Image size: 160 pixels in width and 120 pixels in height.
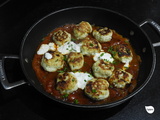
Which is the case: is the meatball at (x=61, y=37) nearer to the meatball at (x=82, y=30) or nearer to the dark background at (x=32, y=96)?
the meatball at (x=82, y=30)

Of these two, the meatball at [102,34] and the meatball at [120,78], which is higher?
the meatball at [102,34]

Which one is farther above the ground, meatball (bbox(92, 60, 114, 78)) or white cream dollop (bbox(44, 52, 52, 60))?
white cream dollop (bbox(44, 52, 52, 60))

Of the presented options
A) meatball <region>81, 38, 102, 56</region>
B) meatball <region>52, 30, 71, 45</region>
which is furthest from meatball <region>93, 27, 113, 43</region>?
meatball <region>52, 30, 71, 45</region>

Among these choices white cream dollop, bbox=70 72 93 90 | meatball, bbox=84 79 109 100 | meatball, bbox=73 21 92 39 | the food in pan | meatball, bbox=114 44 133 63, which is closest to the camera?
meatball, bbox=84 79 109 100

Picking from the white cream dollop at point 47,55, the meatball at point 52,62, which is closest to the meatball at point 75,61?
the meatball at point 52,62

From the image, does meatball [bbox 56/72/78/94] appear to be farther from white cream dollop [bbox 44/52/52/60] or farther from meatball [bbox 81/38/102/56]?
meatball [bbox 81/38/102/56]

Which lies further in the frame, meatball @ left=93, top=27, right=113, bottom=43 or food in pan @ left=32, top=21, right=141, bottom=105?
meatball @ left=93, top=27, right=113, bottom=43

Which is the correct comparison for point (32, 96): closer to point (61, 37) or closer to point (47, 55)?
point (47, 55)
